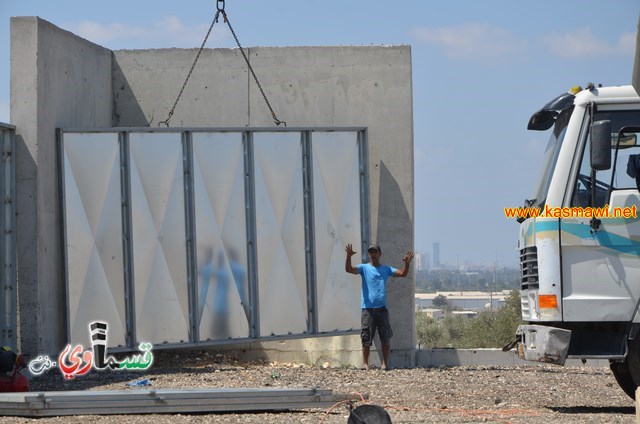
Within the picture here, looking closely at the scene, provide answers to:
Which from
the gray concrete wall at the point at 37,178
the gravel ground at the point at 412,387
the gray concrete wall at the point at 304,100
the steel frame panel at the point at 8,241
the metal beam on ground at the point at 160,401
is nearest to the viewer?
the metal beam on ground at the point at 160,401

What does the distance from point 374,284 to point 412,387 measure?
2.45 metres

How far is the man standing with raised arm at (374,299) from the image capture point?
15109 mm

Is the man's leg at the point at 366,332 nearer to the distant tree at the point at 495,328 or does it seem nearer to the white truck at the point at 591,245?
the white truck at the point at 591,245

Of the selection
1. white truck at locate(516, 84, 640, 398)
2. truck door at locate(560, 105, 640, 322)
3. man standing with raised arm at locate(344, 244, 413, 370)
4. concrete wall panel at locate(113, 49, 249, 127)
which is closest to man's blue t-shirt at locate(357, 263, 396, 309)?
man standing with raised arm at locate(344, 244, 413, 370)

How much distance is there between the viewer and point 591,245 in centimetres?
1066

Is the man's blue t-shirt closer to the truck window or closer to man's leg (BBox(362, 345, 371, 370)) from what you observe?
man's leg (BBox(362, 345, 371, 370))

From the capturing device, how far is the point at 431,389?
12789mm

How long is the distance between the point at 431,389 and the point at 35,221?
206 inches

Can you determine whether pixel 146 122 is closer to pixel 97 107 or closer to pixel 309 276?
pixel 97 107

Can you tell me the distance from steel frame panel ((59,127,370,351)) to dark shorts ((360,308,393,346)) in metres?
0.41

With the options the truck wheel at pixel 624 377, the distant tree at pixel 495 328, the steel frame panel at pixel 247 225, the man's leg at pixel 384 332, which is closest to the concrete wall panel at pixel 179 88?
the steel frame panel at pixel 247 225

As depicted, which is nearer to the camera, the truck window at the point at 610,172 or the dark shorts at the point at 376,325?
the truck window at the point at 610,172

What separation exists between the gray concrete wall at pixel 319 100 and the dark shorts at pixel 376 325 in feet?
2.89

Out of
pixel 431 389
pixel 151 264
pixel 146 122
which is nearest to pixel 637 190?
pixel 431 389
